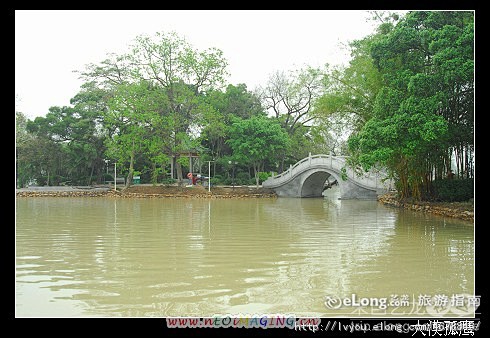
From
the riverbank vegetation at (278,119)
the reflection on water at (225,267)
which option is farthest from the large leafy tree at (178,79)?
the reflection on water at (225,267)

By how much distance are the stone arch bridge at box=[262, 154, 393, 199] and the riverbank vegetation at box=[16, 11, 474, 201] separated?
1123mm

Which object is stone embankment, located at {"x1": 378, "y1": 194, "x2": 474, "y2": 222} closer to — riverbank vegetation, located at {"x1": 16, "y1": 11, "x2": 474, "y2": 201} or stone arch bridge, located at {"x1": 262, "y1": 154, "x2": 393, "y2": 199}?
riverbank vegetation, located at {"x1": 16, "y1": 11, "x2": 474, "y2": 201}

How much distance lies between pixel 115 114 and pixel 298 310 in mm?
21343

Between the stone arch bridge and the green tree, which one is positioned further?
the green tree

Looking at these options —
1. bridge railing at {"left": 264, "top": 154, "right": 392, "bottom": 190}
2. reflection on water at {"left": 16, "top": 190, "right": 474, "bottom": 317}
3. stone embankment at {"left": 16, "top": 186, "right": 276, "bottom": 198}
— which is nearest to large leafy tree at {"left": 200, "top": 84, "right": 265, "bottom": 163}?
stone embankment at {"left": 16, "top": 186, "right": 276, "bottom": 198}

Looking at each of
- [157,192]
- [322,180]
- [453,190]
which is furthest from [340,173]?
[157,192]

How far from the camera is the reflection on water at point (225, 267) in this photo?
13.8 feet

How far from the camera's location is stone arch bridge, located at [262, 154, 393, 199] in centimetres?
2016

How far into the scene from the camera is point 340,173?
20.8 metres

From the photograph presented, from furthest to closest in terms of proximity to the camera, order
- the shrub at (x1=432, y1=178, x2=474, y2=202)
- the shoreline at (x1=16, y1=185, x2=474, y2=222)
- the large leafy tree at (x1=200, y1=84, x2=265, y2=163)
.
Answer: the large leafy tree at (x1=200, y1=84, x2=265, y2=163) → the shoreline at (x1=16, y1=185, x2=474, y2=222) → the shrub at (x1=432, y1=178, x2=474, y2=202)

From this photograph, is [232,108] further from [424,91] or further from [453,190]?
[424,91]

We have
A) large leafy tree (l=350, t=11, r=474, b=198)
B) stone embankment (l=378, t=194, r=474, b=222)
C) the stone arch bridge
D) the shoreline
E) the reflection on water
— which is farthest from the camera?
the shoreline

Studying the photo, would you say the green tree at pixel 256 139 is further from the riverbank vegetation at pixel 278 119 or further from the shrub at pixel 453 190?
the shrub at pixel 453 190
